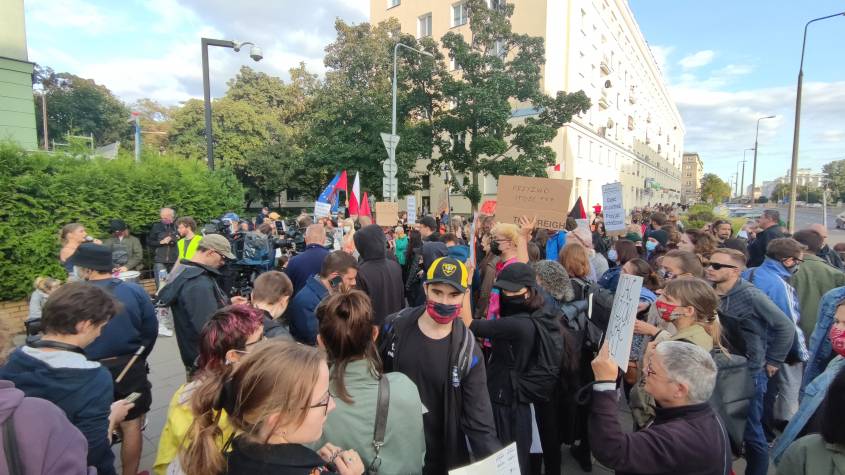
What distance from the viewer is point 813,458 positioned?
1.68 meters

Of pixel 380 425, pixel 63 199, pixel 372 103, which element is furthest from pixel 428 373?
pixel 372 103

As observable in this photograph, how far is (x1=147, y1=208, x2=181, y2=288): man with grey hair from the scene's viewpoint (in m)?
8.44

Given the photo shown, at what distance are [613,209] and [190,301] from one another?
6250mm

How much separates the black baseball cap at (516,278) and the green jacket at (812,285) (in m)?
3.60

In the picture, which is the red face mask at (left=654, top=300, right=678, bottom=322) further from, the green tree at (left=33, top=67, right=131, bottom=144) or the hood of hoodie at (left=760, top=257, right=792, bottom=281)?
the green tree at (left=33, top=67, right=131, bottom=144)

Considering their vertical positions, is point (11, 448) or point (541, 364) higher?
point (11, 448)

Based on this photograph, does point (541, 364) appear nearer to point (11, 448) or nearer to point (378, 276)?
point (378, 276)

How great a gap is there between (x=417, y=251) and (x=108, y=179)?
22.1 ft

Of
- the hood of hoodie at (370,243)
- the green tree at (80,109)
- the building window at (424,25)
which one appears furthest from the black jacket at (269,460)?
the green tree at (80,109)

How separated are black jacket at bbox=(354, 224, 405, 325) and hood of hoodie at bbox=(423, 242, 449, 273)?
52.4 inches

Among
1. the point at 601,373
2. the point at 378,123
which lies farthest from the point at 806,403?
the point at 378,123

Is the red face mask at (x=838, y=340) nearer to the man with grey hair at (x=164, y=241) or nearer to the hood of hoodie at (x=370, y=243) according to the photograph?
the hood of hoodie at (x=370, y=243)

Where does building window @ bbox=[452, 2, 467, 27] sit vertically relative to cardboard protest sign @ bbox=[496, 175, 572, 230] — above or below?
above

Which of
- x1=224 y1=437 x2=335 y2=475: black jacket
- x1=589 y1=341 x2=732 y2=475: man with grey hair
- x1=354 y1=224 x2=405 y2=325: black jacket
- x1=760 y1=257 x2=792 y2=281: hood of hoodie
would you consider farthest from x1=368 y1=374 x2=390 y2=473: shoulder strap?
x1=760 y1=257 x2=792 y2=281: hood of hoodie
